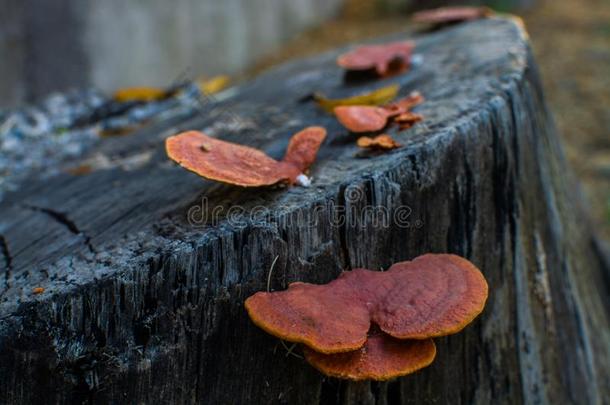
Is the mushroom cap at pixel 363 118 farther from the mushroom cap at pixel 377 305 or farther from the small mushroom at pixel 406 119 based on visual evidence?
the mushroom cap at pixel 377 305

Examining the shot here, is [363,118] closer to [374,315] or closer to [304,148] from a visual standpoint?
[304,148]

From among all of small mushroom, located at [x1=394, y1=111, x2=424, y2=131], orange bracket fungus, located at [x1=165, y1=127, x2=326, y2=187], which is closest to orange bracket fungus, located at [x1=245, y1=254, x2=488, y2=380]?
orange bracket fungus, located at [x1=165, y1=127, x2=326, y2=187]

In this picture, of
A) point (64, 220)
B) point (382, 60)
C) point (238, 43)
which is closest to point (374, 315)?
point (64, 220)

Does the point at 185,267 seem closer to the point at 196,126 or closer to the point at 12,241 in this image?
the point at 12,241

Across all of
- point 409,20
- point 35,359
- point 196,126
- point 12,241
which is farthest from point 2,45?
point 409,20

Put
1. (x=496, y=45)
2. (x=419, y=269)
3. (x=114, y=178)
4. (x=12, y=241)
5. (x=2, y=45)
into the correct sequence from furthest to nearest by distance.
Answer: (x=2, y=45), (x=496, y=45), (x=114, y=178), (x=12, y=241), (x=419, y=269)

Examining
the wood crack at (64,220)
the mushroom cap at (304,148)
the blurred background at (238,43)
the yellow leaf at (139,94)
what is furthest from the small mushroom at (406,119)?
the blurred background at (238,43)
